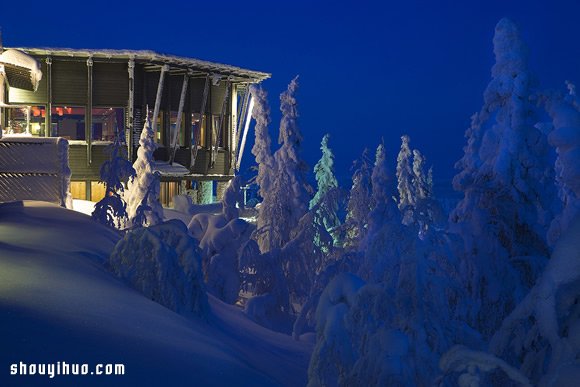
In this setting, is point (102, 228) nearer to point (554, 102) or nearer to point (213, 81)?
point (554, 102)

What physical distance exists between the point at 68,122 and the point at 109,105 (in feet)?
7.24

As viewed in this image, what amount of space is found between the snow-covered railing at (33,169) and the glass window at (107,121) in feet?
54.6

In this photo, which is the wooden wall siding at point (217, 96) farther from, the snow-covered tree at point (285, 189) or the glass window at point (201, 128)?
the snow-covered tree at point (285, 189)

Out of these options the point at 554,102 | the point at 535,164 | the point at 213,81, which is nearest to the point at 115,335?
the point at 554,102

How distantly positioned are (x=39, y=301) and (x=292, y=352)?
23.1ft

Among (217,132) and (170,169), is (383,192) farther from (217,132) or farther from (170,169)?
(217,132)

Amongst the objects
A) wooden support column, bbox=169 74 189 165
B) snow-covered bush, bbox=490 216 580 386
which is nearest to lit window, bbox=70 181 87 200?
wooden support column, bbox=169 74 189 165

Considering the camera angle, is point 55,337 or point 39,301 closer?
point 55,337

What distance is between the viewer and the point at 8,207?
15977 mm

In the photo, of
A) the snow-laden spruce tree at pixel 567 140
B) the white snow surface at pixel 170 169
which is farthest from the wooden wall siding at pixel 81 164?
the snow-laden spruce tree at pixel 567 140

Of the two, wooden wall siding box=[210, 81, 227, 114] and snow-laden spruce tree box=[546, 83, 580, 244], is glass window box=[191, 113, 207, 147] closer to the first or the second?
wooden wall siding box=[210, 81, 227, 114]

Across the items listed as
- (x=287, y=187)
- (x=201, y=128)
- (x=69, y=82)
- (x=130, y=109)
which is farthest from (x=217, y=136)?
(x=287, y=187)

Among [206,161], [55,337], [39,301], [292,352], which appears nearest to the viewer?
[55,337]

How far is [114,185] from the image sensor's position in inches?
862
